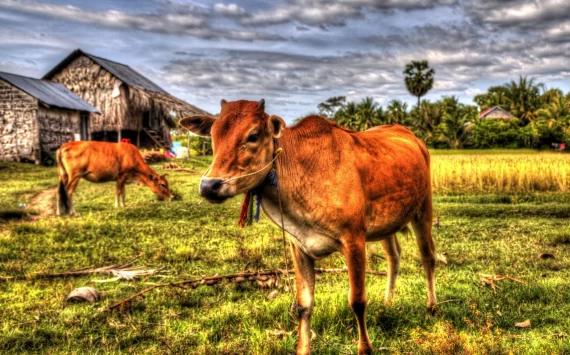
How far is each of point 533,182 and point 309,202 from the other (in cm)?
1362

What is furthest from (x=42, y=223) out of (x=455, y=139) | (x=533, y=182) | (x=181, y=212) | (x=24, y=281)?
(x=455, y=139)

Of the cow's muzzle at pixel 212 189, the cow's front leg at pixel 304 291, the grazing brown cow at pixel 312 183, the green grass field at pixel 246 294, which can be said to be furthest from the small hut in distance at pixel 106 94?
the cow's muzzle at pixel 212 189

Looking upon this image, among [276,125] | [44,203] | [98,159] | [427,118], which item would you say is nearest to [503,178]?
[98,159]

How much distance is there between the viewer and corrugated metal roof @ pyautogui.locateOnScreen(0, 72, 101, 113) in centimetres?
2617

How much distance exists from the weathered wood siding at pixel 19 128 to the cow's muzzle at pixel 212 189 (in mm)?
25330

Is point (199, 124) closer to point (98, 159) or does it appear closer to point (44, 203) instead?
point (98, 159)

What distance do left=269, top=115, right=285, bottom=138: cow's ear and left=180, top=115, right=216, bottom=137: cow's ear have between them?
56cm

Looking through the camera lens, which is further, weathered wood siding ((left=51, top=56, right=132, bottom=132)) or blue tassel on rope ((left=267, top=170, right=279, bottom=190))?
weathered wood siding ((left=51, top=56, right=132, bottom=132))

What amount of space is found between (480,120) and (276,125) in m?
57.5

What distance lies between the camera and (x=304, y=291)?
420 centimetres

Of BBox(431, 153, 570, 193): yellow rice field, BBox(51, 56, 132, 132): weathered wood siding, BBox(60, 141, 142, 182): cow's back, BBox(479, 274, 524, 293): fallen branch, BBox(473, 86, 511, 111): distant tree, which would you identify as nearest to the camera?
BBox(479, 274, 524, 293): fallen branch

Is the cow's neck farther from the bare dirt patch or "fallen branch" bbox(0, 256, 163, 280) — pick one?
the bare dirt patch

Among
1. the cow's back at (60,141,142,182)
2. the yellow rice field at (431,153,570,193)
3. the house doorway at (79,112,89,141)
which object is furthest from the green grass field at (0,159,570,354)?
the house doorway at (79,112,89,141)

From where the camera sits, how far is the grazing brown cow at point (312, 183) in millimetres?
3490
